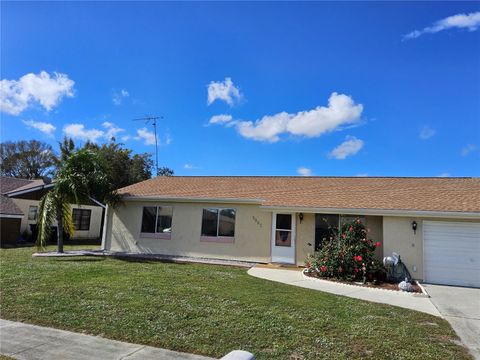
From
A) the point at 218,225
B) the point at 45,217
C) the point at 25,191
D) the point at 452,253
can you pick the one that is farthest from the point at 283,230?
the point at 25,191

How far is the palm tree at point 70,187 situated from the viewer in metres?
15.5

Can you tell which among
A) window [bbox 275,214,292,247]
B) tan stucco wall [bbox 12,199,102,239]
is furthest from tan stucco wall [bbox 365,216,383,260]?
tan stucco wall [bbox 12,199,102,239]

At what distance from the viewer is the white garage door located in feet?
39.5

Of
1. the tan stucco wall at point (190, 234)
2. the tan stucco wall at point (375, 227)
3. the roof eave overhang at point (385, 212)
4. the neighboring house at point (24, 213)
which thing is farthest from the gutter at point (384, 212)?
the neighboring house at point (24, 213)

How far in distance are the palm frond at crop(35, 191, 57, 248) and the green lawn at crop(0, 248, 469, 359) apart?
5.12 metres

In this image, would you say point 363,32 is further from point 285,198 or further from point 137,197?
point 137,197

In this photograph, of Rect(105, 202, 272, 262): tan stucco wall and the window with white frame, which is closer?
Rect(105, 202, 272, 262): tan stucco wall

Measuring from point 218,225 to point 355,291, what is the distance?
7.61 meters

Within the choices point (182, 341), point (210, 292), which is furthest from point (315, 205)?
point (182, 341)

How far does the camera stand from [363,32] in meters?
11.6

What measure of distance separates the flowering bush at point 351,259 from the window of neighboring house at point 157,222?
757 cm

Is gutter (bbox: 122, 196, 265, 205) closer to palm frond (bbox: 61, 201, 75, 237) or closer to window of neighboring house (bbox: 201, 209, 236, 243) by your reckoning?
window of neighboring house (bbox: 201, 209, 236, 243)

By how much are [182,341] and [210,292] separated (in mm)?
3096

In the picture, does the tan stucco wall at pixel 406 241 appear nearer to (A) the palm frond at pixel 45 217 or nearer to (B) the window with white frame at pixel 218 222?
(B) the window with white frame at pixel 218 222
